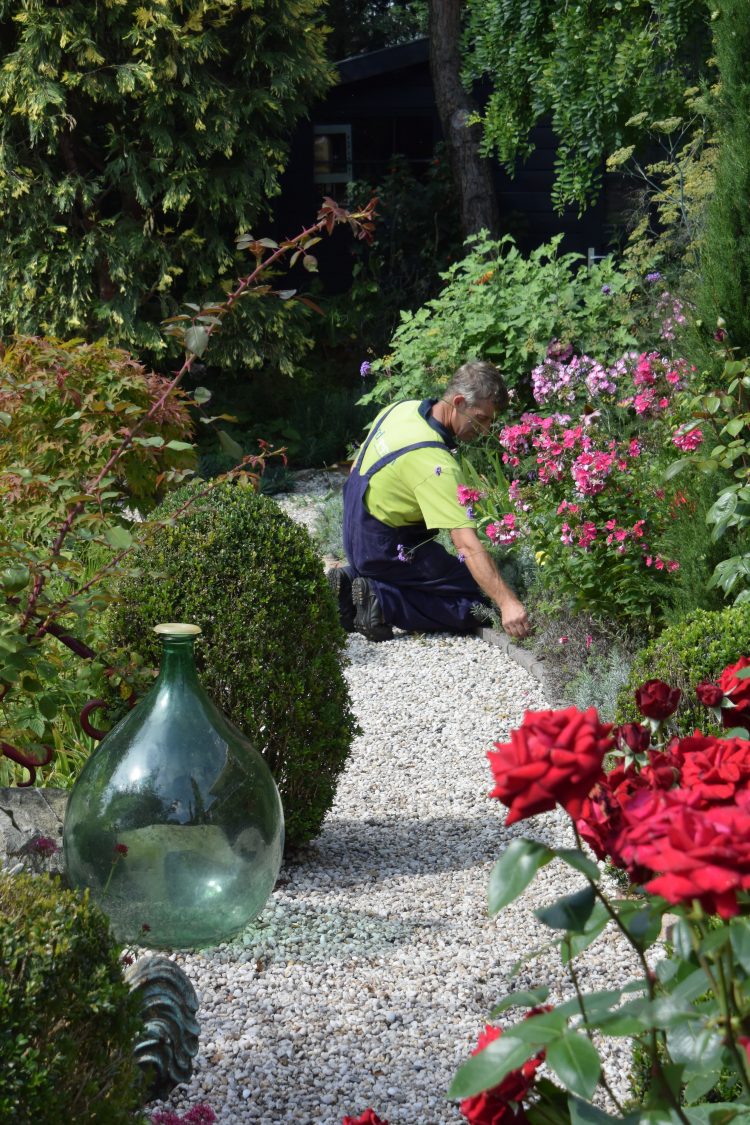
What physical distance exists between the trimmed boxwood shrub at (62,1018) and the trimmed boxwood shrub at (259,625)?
5.06 feet

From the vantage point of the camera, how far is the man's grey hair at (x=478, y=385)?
551 centimetres

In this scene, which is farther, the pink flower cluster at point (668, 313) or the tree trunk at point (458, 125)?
the tree trunk at point (458, 125)

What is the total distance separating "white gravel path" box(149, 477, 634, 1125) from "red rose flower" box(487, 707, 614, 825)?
152 cm

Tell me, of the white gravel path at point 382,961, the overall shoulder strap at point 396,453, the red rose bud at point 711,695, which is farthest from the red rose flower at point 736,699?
the overall shoulder strap at point 396,453

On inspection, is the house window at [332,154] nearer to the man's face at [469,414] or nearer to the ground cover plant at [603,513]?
the man's face at [469,414]

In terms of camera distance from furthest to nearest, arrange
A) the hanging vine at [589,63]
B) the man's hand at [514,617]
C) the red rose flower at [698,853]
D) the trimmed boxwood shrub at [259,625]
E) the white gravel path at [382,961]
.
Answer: the hanging vine at [589,63] < the man's hand at [514,617] < the trimmed boxwood shrub at [259,625] < the white gravel path at [382,961] < the red rose flower at [698,853]

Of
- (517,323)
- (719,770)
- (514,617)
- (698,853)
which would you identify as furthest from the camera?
(517,323)

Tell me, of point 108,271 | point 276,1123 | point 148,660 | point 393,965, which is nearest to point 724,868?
point 276,1123

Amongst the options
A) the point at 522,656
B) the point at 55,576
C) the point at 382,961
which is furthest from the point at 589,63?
the point at 382,961

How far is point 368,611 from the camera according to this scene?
5938 millimetres

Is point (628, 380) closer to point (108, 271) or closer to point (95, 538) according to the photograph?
point (95, 538)

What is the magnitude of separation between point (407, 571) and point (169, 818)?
3.23 meters

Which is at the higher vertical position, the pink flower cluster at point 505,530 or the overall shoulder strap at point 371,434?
the overall shoulder strap at point 371,434

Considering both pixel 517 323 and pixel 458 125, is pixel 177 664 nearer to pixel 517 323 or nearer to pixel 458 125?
pixel 517 323
